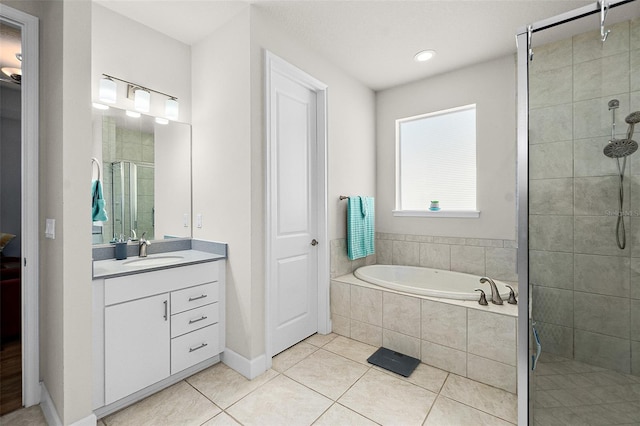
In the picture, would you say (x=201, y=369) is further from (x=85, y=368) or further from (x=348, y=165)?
(x=348, y=165)

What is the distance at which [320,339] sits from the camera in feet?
8.87

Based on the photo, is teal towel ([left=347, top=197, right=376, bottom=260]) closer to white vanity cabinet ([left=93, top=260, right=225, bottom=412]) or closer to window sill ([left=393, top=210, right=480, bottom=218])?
window sill ([left=393, top=210, right=480, bottom=218])

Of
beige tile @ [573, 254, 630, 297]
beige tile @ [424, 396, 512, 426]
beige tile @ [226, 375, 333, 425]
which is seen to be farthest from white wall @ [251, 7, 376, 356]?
beige tile @ [573, 254, 630, 297]

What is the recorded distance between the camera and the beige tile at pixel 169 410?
1.64 metres

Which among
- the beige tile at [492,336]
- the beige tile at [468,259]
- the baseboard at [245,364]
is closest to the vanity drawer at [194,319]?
the baseboard at [245,364]

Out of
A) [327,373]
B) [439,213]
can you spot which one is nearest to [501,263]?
[439,213]

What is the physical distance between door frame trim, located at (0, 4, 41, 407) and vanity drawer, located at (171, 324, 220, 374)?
796 mm

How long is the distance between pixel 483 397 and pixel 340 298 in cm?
131

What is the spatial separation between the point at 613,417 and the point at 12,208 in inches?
155

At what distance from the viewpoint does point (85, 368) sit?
1.52 metres

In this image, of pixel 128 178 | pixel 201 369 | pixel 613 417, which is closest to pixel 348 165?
pixel 128 178

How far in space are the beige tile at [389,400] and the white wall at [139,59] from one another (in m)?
2.55

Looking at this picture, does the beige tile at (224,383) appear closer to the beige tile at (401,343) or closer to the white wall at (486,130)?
the beige tile at (401,343)

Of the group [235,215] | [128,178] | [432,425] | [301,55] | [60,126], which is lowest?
[432,425]
